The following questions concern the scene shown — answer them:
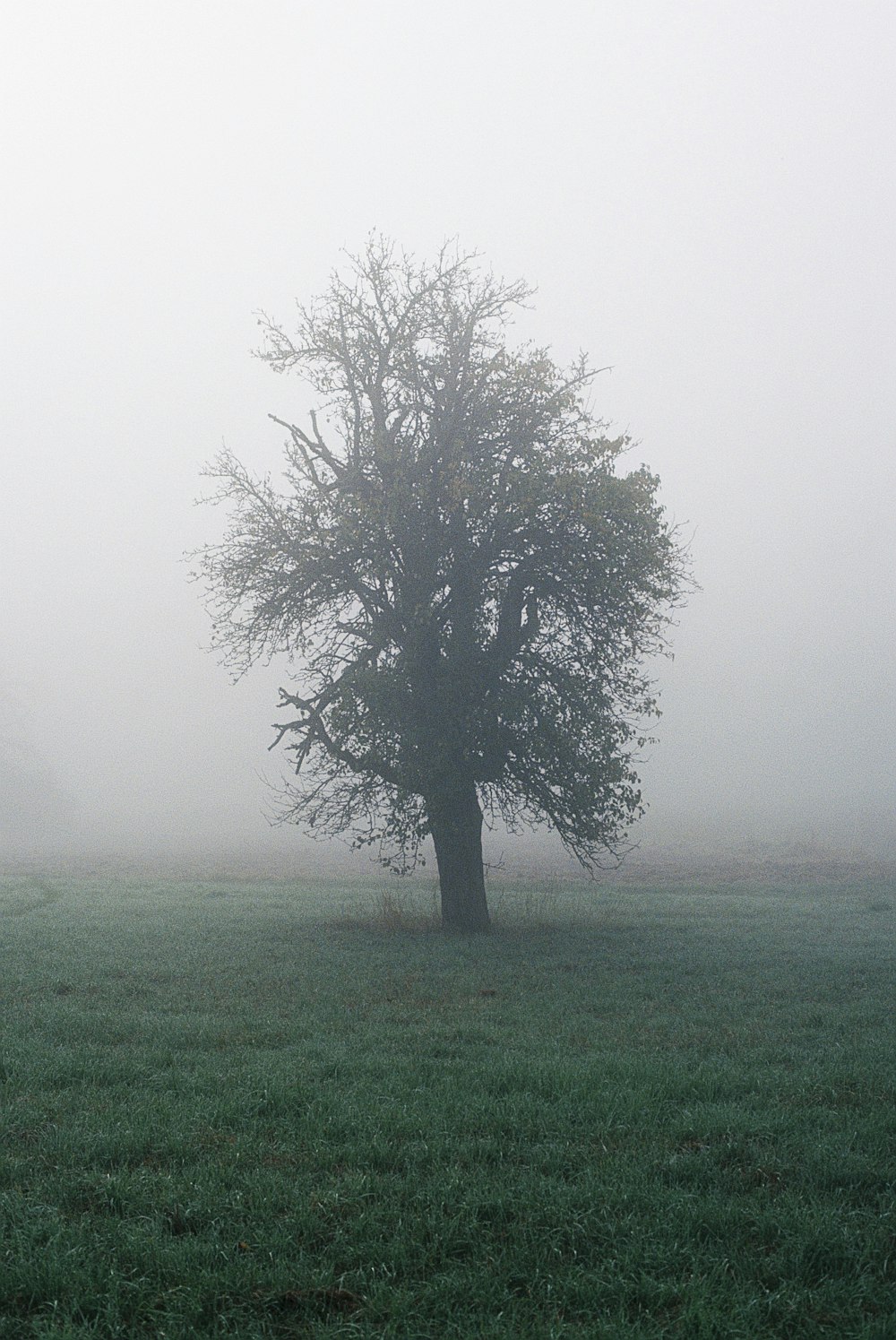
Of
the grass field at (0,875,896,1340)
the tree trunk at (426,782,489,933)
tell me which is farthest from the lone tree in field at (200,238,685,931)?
the grass field at (0,875,896,1340)

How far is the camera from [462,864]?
854 inches

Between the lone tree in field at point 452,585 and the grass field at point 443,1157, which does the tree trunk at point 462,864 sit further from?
the grass field at point 443,1157

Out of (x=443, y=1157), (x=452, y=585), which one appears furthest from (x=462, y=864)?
(x=443, y=1157)

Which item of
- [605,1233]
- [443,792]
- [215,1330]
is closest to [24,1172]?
[215,1330]

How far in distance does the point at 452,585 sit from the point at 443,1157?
1530cm

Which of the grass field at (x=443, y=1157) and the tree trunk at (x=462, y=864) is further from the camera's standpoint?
the tree trunk at (x=462, y=864)

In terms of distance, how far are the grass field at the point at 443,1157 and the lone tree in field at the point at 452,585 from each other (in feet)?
20.9

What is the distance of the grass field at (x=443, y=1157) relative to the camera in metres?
5.33

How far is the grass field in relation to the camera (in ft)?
17.5

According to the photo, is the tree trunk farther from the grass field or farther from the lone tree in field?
the grass field

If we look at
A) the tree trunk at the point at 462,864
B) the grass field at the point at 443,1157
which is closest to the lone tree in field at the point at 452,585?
the tree trunk at the point at 462,864

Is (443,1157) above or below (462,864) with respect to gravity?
below

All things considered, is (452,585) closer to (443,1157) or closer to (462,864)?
(462,864)

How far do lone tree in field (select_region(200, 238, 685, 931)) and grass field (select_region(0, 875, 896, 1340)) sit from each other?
20.9ft
